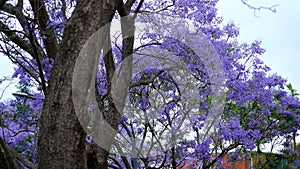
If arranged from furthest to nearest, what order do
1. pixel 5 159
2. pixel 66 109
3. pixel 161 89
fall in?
pixel 161 89
pixel 5 159
pixel 66 109

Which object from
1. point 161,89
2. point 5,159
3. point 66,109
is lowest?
point 5,159

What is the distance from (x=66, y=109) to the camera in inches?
90.3

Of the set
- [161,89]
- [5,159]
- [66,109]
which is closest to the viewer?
[66,109]

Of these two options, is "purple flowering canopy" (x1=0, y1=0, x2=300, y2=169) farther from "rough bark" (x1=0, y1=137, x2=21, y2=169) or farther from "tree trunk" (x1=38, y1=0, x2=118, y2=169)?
"tree trunk" (x1=38, y1=0, x2=118, y2=169)

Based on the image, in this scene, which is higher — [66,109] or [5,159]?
[66,109]

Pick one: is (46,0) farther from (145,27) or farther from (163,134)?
(163,134)

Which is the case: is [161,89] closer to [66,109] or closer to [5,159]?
[5,159]

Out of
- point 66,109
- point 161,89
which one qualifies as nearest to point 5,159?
point 66,109

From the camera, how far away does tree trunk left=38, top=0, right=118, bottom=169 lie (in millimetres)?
2279

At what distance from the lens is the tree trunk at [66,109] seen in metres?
2.28

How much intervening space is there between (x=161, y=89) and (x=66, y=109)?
122 inches

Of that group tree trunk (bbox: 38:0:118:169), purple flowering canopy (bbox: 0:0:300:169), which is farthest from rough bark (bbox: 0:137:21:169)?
purple flowering canopy (bbox: 0:0:300:169)

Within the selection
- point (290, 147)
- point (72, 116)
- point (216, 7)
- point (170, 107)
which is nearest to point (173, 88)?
point (170, 107)

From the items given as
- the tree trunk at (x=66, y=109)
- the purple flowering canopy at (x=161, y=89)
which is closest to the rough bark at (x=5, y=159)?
the tree trunk at (x=66, y=109)
